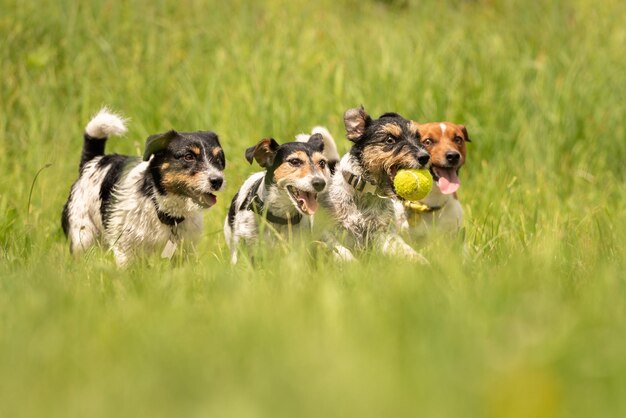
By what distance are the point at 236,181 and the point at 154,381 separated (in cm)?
489

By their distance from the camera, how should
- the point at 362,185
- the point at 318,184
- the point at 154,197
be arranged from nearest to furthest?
the point at 318,184 → the point at 362,185 → the point at 154,197

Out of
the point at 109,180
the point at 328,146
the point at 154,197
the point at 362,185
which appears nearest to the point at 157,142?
the point at 154,197

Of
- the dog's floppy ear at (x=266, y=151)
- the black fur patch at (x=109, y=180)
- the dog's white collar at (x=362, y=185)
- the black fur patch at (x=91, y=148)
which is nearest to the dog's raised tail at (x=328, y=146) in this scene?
the dog's white collar at (x=362, y=185)

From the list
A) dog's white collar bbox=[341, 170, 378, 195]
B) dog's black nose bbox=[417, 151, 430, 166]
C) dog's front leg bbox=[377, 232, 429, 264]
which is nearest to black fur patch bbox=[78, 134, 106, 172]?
dog's white collar bbox=[341, 170, 378, 195]

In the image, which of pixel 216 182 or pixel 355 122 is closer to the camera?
pixel 216 182

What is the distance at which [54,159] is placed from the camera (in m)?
7.88

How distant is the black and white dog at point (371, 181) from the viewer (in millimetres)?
5629

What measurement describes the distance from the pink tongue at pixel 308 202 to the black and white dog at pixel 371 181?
218mm

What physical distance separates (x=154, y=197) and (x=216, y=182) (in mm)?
515

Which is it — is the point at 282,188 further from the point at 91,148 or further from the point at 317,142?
the point at 91,148

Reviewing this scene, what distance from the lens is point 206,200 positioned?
5.63 m

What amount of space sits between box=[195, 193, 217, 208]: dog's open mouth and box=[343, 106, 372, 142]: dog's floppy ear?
92cm

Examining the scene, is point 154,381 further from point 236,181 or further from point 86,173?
point 236,181

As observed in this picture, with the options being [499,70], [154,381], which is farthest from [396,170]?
[499,70]
